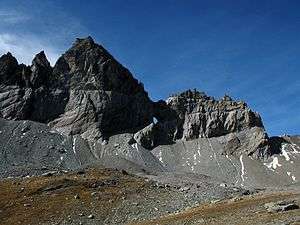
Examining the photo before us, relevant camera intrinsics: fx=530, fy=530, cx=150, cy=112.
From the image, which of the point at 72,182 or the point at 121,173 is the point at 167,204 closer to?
the point at 72,182

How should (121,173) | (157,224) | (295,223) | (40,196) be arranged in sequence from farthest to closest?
(121,173), (40,196), (157,224), (295,223)

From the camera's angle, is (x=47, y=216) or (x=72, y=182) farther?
(x=72, y=182)

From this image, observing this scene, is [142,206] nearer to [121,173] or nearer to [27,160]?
[121,173]

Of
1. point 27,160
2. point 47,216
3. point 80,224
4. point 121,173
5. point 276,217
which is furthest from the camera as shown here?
point 27,160

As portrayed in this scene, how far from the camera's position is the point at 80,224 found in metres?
76.3

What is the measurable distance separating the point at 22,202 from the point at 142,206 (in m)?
24.3

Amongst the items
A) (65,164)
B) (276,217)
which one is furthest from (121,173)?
(276,217)

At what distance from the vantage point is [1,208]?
9119cm

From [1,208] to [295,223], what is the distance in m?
63.0

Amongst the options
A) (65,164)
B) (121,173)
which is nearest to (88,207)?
(121,173)

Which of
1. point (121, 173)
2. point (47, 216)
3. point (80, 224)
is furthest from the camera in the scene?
point (121, 173)

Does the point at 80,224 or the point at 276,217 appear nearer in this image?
the point at 276,217

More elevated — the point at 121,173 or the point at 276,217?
the point at 121,173

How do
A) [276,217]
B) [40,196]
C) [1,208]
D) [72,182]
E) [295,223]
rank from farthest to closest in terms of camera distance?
[72,182] < [40,196] < [1,208] < [276,217] < [295,223]
